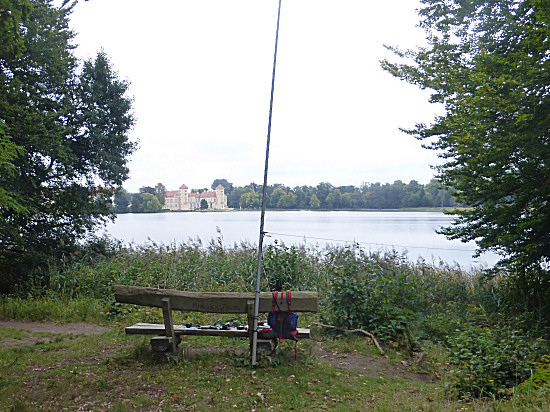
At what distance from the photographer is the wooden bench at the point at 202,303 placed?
4.36 metres

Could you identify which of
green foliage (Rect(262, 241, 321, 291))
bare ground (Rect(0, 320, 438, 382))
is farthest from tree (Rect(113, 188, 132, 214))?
bare ground (Rect(0, 320, 438, 382))

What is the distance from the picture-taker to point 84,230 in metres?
11.7

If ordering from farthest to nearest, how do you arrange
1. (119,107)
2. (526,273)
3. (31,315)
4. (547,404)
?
(119,107)
(31,315)
(526,273)
(547,404)

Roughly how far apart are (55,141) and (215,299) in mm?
7319

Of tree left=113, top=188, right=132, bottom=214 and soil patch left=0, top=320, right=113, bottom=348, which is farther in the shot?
tree left=113, top=188, right=132, bottom=214

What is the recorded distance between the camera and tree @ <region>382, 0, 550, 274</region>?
219 inches

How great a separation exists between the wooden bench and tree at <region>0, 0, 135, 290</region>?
4700mm

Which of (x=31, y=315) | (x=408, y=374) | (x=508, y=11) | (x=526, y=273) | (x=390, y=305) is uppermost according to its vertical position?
(x=508, y=11)

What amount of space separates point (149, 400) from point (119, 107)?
422 inches

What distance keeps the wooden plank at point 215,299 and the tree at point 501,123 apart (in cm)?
369

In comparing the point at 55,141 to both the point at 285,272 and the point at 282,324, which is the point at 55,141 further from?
the point at 282,324

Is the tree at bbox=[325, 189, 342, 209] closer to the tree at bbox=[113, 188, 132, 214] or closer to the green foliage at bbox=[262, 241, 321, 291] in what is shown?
the tree at bbox=[113, 188, 132, 214]

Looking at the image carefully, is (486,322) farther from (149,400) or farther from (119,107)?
(119,107)

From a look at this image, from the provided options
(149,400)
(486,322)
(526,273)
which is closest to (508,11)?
(526,273)
